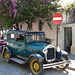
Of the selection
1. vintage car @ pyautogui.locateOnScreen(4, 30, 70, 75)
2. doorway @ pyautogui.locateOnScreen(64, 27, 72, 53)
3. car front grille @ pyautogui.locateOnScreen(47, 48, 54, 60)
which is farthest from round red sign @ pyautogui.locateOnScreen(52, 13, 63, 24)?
doorway @ pyautogui.locateOnScreen(64, 27, 72, 53)

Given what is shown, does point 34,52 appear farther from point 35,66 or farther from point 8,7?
point 8,7

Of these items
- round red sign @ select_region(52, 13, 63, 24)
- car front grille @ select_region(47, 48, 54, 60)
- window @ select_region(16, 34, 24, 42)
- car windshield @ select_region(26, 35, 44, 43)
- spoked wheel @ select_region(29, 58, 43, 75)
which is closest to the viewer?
spoked wheel @ select_region(29, 58, 43, 75)

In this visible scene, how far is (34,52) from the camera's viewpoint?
5922mm

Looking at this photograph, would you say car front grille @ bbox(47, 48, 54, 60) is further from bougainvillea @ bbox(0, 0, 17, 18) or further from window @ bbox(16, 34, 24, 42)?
bougainvillea @ bbox(0, 0, 17, 18)

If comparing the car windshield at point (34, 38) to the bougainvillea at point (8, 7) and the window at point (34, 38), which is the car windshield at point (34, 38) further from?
the bougainvillea at point (8, 7)

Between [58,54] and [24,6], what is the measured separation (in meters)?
4.88

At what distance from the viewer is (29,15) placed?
9758 millimetres

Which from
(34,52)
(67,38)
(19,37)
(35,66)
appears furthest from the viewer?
(67,38)

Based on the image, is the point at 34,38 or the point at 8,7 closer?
the point at 34,38

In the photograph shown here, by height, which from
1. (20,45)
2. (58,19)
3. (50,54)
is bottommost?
(50,54)

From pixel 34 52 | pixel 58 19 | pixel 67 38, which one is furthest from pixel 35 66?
pixel 67 38

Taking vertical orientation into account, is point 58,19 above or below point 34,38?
above

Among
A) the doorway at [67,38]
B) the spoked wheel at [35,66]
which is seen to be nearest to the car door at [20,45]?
the spoked wheel at [35,66]

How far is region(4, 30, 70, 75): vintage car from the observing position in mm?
5398
